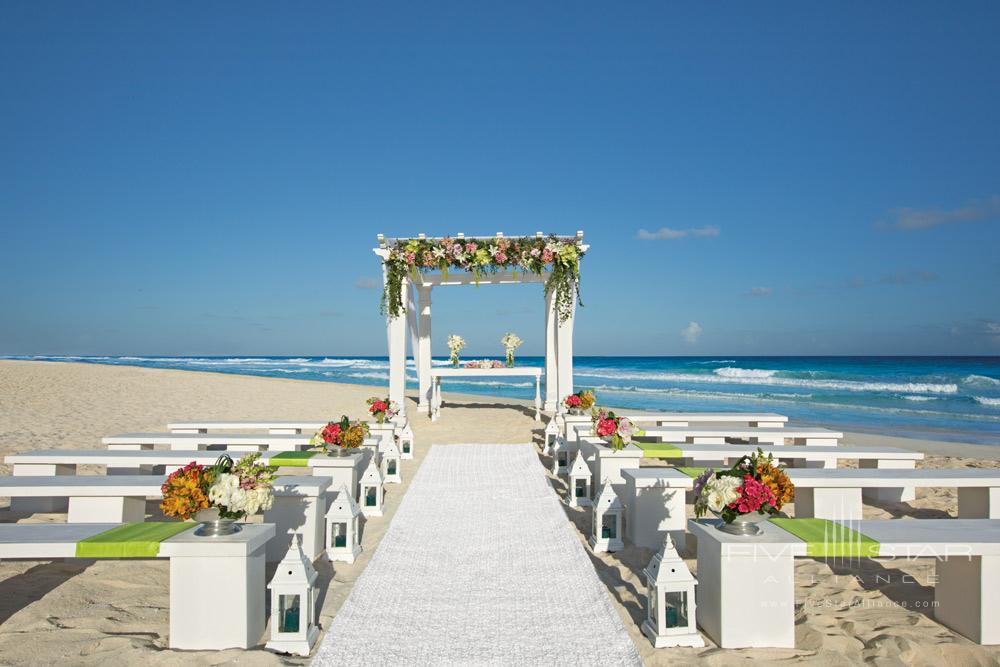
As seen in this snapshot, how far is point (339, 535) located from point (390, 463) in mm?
2626

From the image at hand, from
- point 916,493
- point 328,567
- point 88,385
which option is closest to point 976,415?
point 916,493

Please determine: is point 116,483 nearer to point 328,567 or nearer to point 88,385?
point 328,567

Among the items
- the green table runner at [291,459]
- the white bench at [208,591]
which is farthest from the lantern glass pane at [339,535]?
the white bench at [208,591]

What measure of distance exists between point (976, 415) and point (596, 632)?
20676mm

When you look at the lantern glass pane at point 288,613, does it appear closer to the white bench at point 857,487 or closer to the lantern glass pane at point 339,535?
the lantern glass pane at point 339,535

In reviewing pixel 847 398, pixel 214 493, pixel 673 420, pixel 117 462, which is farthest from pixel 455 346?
pixel 847 398

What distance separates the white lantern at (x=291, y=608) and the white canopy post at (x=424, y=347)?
10129 mm

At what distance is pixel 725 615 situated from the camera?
10.5 feet

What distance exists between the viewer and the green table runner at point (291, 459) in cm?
580

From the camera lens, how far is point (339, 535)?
4.71 m

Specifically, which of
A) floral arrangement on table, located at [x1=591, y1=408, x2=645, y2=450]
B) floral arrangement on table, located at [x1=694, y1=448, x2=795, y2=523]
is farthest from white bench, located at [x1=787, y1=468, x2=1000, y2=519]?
floral arrangement on table, located at [x1=694, y1=448, x2=795, y2=523]

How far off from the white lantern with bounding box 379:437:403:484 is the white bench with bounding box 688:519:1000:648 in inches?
181

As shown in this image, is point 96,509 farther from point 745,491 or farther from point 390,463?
point 745,491

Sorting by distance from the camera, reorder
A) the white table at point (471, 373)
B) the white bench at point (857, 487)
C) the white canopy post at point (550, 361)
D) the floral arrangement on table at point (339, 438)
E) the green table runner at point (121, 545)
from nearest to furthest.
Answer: the green table runner at point (121, 545)
the white bench at point (857, 487)
the floral arrangement on table at point (339, 438)
the white table at point (471, 373)
the white canopy post at point (550, 361)
